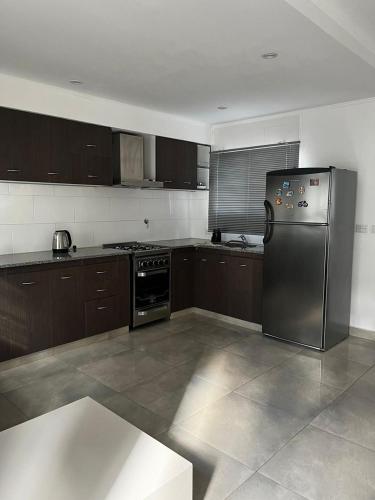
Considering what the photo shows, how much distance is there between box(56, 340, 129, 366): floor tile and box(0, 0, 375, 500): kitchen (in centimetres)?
3

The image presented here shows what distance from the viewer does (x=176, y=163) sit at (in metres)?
5.02

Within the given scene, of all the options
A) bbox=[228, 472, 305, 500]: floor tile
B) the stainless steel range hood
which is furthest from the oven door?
bbox=[228, 472, 305, 500]: floor tile

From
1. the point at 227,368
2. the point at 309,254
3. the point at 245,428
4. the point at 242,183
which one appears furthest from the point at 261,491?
the point at 242,183

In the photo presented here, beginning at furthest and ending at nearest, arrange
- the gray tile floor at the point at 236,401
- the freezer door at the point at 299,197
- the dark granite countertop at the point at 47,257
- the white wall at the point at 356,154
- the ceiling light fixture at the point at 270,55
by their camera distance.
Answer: the white wall at the point at 356,154
the freezer door at the point at 299,197
the dark granite countertop at the point at 47,257
the ceiling light fixture at the point at 270,55
the gray tile floor at the point at 236,401

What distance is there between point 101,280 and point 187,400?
1580 mm

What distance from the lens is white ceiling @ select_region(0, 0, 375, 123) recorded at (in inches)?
91.1

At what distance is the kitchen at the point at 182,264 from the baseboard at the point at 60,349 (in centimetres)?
2

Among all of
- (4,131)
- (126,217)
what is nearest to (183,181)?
(126,217)

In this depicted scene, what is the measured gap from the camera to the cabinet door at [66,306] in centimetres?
363

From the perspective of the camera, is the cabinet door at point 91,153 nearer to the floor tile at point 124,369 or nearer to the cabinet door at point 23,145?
the cabinet door at point 23,145

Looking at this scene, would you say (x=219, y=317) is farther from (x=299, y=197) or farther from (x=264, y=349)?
(x=299, y=197)

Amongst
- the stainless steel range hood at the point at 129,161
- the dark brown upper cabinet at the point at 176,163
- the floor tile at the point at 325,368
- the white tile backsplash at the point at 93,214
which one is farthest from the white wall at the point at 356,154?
the stainless steel range hood at the point at 129,161

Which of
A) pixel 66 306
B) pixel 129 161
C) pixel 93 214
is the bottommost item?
pixel 66 306

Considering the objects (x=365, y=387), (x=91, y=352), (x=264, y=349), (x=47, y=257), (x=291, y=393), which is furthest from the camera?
(x=264, y=349)
